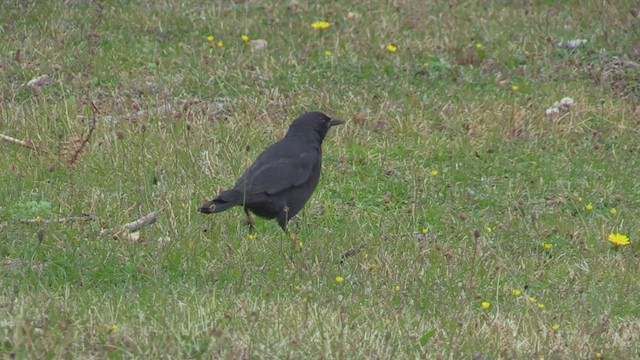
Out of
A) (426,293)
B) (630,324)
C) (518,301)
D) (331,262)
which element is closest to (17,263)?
(331,262)

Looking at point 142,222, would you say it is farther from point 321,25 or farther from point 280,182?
point 321,25

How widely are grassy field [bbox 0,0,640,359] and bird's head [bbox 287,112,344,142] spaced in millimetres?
447

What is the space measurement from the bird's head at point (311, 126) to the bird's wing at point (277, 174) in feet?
1.00

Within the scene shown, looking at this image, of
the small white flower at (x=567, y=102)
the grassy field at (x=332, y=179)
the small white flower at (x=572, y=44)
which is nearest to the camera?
the grassy field at (x=332, y=179)

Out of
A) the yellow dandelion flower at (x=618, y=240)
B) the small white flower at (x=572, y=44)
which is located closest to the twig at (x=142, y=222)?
the yellow dandelion flower at (x=618, y=240)

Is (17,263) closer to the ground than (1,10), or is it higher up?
higher up

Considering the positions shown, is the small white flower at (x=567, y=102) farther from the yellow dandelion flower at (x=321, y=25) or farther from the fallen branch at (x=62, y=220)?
the fallen branch at (x=62, y=220)

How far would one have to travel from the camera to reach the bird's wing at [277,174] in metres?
7.78

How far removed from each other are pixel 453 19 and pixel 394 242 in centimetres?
510

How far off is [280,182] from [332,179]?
127cm

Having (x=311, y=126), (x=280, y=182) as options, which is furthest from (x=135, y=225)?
(x=311, y=126)

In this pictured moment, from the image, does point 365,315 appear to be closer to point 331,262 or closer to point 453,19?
point 331,262

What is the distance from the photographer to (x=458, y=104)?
10.5 m

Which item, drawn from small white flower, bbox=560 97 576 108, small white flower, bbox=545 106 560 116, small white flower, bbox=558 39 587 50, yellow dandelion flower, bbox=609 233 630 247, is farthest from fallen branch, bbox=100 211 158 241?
small white flower, bbox=558 39 587 50
